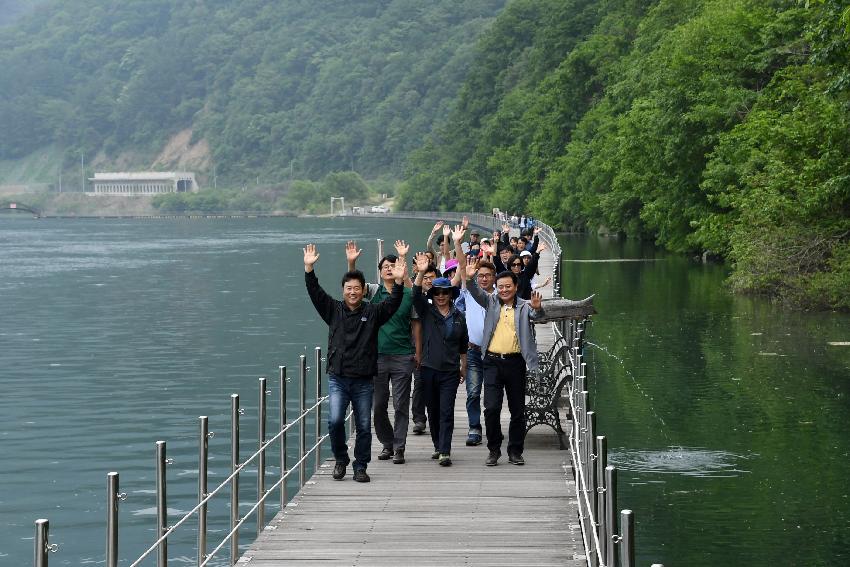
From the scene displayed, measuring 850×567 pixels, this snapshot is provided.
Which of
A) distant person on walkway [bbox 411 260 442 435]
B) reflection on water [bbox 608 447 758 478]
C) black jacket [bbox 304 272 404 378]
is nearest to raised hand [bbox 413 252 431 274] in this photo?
distant person on walkway [bbox 411 260 442 435]

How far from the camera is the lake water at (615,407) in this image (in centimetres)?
2008

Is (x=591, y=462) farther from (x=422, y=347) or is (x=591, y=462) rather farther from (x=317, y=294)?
(x=422, y=347)

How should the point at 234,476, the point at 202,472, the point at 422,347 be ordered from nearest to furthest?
1. the point at 202,472
2. the point at 234,476
3. the point at 422,347

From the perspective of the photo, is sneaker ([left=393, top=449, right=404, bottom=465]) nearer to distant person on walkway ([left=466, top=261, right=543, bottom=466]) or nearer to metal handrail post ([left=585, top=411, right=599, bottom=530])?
distant person on walkway ([left=466, top=261, right=543, bottom=466])

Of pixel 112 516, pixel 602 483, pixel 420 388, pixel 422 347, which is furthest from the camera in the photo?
pixel 420 388

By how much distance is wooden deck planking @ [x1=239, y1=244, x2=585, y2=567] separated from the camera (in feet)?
42.2

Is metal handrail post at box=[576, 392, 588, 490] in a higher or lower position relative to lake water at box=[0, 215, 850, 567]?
higher

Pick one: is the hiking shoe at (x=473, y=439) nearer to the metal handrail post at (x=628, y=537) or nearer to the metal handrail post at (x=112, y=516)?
the metal handrail post at (x=112, y=516)

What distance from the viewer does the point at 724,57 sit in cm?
6312

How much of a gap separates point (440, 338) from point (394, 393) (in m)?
0.76

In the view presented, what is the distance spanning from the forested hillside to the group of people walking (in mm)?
10722

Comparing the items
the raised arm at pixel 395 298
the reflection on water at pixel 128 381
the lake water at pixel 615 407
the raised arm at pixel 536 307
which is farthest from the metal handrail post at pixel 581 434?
the reflection on water at pixel 128 381

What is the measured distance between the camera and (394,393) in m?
16.1

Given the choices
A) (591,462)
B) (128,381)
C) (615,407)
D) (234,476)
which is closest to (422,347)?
(234,476)
